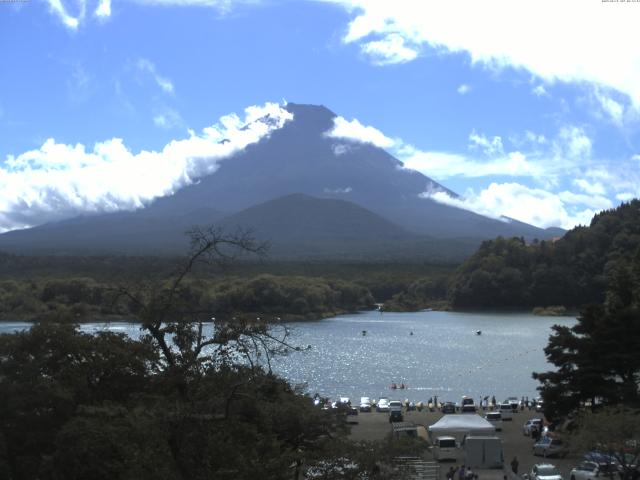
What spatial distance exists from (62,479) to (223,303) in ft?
161

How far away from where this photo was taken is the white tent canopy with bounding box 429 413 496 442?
53.5ft

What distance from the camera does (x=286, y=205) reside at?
158 meters

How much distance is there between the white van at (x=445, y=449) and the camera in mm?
15613

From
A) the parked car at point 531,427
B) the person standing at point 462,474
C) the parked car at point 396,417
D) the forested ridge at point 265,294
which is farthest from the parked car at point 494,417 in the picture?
the forested ridge at point 265,294

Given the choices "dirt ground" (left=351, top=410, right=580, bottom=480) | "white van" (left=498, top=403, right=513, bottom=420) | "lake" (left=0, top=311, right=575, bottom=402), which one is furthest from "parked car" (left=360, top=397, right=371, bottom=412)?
"white van" (left=498, top=403, right=513, bottom=420)

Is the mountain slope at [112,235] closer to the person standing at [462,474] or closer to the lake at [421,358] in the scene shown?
the lake at [421,358]

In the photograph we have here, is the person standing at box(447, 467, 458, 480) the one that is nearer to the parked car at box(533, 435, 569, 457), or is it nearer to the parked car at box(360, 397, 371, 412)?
the parked car at box(533, 435, 569, 457)

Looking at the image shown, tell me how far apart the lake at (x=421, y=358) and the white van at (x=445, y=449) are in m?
6.50

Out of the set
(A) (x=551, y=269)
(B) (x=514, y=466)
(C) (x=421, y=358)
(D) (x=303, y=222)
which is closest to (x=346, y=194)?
(D) (x=303, y=222)

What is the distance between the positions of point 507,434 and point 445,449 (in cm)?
442

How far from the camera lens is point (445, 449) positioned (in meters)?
15.9

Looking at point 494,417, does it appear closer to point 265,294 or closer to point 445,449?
point 445,449

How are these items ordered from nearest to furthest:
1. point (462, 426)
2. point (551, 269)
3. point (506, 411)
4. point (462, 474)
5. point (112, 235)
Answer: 1. point (462, 474)
2. point (462, 426)
3. point (506, 411)
4. point (551, 269)
5. point (112, 235)

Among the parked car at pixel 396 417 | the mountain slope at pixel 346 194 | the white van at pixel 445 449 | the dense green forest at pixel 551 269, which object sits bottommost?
the parked car at pixel 396 417
